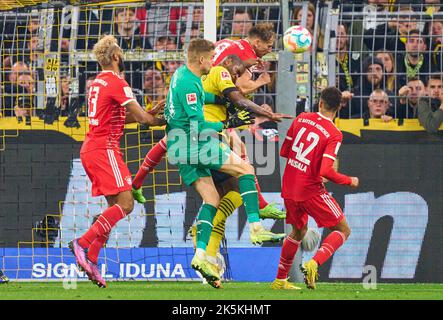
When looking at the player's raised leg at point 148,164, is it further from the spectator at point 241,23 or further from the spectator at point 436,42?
the spectator at point 436,42

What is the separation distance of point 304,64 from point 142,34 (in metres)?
2.22

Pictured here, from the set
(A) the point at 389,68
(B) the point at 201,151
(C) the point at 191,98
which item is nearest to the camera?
(C) the point at 191,98

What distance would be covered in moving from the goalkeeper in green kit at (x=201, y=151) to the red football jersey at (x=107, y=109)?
21.5 inches

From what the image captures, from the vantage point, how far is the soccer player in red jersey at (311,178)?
41.3 feet

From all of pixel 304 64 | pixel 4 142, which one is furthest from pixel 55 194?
pixel 304 64

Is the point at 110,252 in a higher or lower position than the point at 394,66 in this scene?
lower

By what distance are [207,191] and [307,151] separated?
1245mm

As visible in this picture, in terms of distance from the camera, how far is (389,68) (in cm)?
1596

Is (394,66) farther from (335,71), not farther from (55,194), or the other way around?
(55,194)

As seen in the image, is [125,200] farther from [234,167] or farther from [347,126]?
[347,126]

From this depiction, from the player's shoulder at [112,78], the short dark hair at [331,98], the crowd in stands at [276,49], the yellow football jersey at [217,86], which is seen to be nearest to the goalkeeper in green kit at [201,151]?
the yellow football jersey at [217,86]

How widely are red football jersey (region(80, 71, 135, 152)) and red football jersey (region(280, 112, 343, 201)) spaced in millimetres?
1788

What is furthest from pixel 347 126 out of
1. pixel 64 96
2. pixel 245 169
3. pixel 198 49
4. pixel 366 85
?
pixel 198 49

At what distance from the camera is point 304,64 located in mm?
15758
